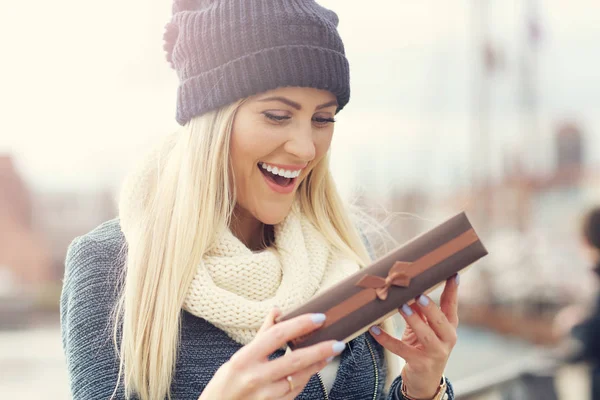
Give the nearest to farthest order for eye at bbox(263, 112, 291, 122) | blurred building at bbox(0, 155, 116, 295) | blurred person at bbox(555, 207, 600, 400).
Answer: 1. eye at bbox(263, 112, 291, 122)
2. blurred person at bbox(555, 207, 600, 400)
3. blurred building at bbox(0, 155, 116, 295)

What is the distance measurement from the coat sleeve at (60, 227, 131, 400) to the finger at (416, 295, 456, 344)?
2.21ft

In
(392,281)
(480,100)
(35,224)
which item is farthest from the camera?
(35,224)

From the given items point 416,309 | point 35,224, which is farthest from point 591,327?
point 35,224

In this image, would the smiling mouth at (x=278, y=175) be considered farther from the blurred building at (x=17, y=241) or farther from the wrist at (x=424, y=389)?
the blurred building at (x=17, y=241)

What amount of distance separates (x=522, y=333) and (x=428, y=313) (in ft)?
68.3

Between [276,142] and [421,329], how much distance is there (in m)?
0.52

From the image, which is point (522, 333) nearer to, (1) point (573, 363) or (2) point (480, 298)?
(2) point (480, 298)

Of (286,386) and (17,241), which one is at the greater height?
(286,386)

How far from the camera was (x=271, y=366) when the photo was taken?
1167mm

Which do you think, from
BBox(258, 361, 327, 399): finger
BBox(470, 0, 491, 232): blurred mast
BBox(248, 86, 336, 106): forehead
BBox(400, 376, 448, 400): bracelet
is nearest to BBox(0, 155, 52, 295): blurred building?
BBox(470, 0, 491, 232): blurred mast

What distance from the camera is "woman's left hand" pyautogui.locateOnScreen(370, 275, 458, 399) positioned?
1.36 m

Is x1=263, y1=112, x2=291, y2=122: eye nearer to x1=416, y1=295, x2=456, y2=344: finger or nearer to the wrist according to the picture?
x1=416, y1=295, x2=456, y2=344: finger

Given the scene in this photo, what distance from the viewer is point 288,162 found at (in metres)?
1.61

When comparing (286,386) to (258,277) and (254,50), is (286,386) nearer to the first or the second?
(258,277)
